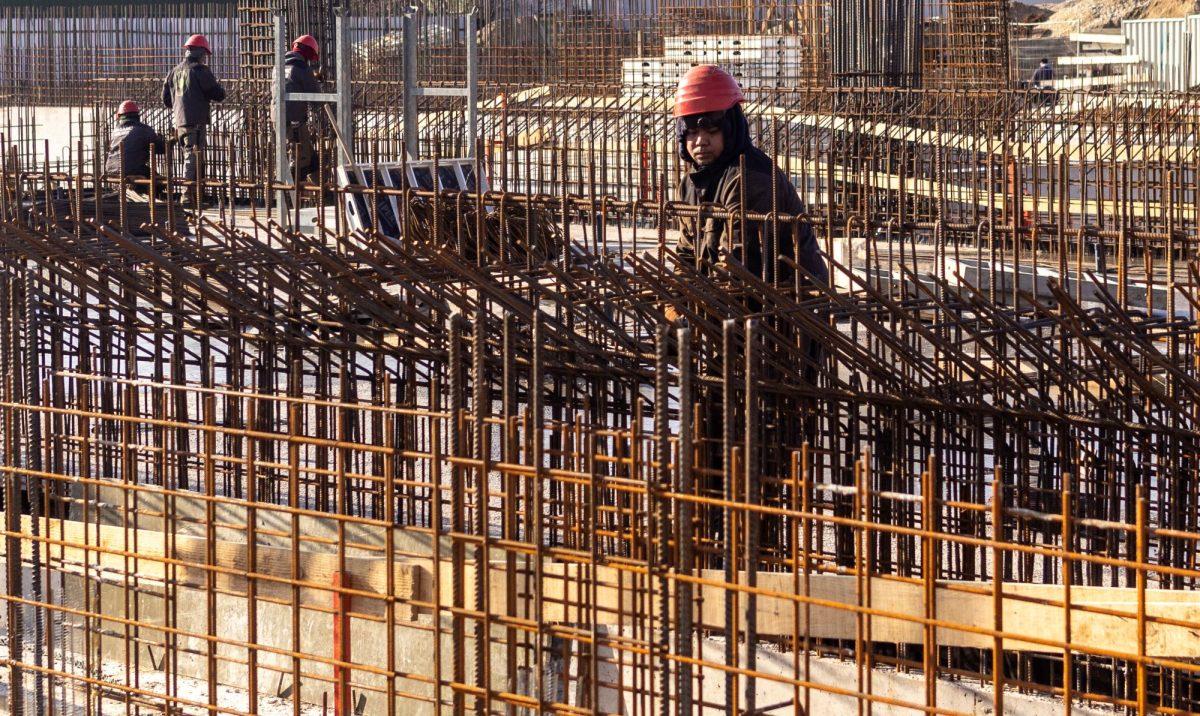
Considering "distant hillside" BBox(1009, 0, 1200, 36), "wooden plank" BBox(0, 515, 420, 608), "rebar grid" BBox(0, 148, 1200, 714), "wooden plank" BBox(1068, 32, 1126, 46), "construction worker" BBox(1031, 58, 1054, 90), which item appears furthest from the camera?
"distant hillside" BBox(1009, 0, 1200, 36)

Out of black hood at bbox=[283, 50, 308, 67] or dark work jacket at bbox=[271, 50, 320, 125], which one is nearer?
dark work jacket at bbox=[271, 50, 320, 125]

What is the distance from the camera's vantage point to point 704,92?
7.38 meters

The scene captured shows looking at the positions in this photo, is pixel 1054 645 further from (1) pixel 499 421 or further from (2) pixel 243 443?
(2) pixel 243 443

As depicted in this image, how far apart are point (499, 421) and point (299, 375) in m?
2.23

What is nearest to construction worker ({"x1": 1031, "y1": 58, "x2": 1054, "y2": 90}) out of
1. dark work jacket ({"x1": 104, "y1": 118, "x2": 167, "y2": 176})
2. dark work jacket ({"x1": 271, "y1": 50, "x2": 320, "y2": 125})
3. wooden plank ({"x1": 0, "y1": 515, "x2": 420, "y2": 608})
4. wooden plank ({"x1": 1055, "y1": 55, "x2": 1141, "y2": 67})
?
wooden plank ({"x1": 1055, "y1": 55, "x2": 1141, "y2": 67})

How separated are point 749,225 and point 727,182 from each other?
0.20 m

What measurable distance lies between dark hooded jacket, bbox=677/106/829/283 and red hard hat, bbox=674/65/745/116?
0.12 m

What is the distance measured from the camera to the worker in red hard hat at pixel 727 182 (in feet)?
24.1

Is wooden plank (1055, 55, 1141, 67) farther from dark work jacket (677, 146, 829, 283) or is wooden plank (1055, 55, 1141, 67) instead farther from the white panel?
dark work jacket (677, 146, 829, 283)

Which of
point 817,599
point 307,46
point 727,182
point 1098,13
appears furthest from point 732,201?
point 1098,13

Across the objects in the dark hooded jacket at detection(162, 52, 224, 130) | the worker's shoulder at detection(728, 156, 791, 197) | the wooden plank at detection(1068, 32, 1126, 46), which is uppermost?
the wooden plank at detection(1068, 32, 1126, 46)

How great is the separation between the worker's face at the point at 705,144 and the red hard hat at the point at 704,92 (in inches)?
4.8

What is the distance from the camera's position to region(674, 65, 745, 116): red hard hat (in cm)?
734

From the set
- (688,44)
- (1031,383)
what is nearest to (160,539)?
(1031,383)
